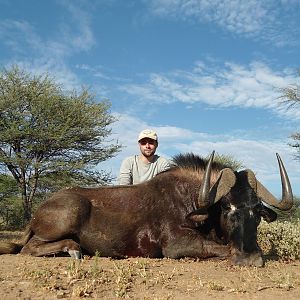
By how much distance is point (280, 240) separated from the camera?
7.06 m

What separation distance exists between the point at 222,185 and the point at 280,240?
197 centimetres

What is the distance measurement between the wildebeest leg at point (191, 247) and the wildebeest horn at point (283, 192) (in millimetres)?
819

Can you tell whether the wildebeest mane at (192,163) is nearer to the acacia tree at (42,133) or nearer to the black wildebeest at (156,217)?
the black wildebeest at (156,217)

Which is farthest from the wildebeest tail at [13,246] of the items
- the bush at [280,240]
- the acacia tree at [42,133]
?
the acacia tree at [42,133]

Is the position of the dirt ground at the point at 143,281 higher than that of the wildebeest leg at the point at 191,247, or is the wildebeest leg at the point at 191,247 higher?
the wildebeest leg at the point at 191,247

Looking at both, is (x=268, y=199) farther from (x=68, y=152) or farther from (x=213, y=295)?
(x=68, y=152)

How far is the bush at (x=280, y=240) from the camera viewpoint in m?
6.49

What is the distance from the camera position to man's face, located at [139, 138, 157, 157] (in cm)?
739

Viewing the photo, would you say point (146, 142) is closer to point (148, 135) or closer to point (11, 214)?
point (148, 135)

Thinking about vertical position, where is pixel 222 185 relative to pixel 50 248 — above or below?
above

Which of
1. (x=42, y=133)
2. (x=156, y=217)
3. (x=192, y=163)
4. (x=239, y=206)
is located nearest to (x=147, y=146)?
(x=192, y=163)

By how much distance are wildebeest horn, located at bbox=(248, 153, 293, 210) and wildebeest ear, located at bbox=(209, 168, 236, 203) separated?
0.25 meters

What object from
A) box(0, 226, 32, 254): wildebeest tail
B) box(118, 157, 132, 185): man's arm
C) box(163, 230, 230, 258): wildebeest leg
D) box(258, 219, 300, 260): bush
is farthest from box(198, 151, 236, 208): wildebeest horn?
box(0, 226, 32, 254): wildebeest tail

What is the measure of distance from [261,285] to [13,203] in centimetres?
1655
